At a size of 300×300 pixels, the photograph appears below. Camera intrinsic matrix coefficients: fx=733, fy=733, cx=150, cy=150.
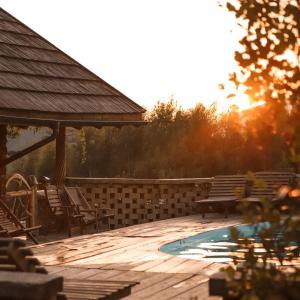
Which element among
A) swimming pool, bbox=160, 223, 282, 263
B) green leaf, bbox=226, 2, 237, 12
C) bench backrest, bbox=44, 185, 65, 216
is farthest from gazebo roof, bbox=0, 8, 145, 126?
green leaf, bbox=226, 2, 237, 12

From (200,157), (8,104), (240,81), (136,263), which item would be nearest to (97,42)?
(200,157)

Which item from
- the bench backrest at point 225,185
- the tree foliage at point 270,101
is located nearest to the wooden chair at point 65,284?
the tree foliage at point 270,101

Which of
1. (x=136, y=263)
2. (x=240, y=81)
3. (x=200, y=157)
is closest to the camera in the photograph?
(x=240, y=81)

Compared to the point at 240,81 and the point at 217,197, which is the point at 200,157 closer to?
the point at 217,197

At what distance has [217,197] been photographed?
1412 cm

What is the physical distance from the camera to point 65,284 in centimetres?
468

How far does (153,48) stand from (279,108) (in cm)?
2471

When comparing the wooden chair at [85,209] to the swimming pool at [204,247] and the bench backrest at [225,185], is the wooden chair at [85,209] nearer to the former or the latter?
the bench backrest at [225,185]

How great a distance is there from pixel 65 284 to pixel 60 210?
26.1 ft

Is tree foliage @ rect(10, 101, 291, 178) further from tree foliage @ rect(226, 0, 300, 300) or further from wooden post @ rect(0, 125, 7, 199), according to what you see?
tree foliage @ rect(226, 0, 300, 300)

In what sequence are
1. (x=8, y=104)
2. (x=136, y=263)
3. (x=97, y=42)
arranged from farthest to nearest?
(x=97, y=42) → (x=8, y=104) → (x=136, y=263)

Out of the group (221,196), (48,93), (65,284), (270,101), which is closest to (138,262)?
(65,284)

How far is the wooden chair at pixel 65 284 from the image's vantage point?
3723 mm

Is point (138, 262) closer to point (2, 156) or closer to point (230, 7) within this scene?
point (2, 156)
